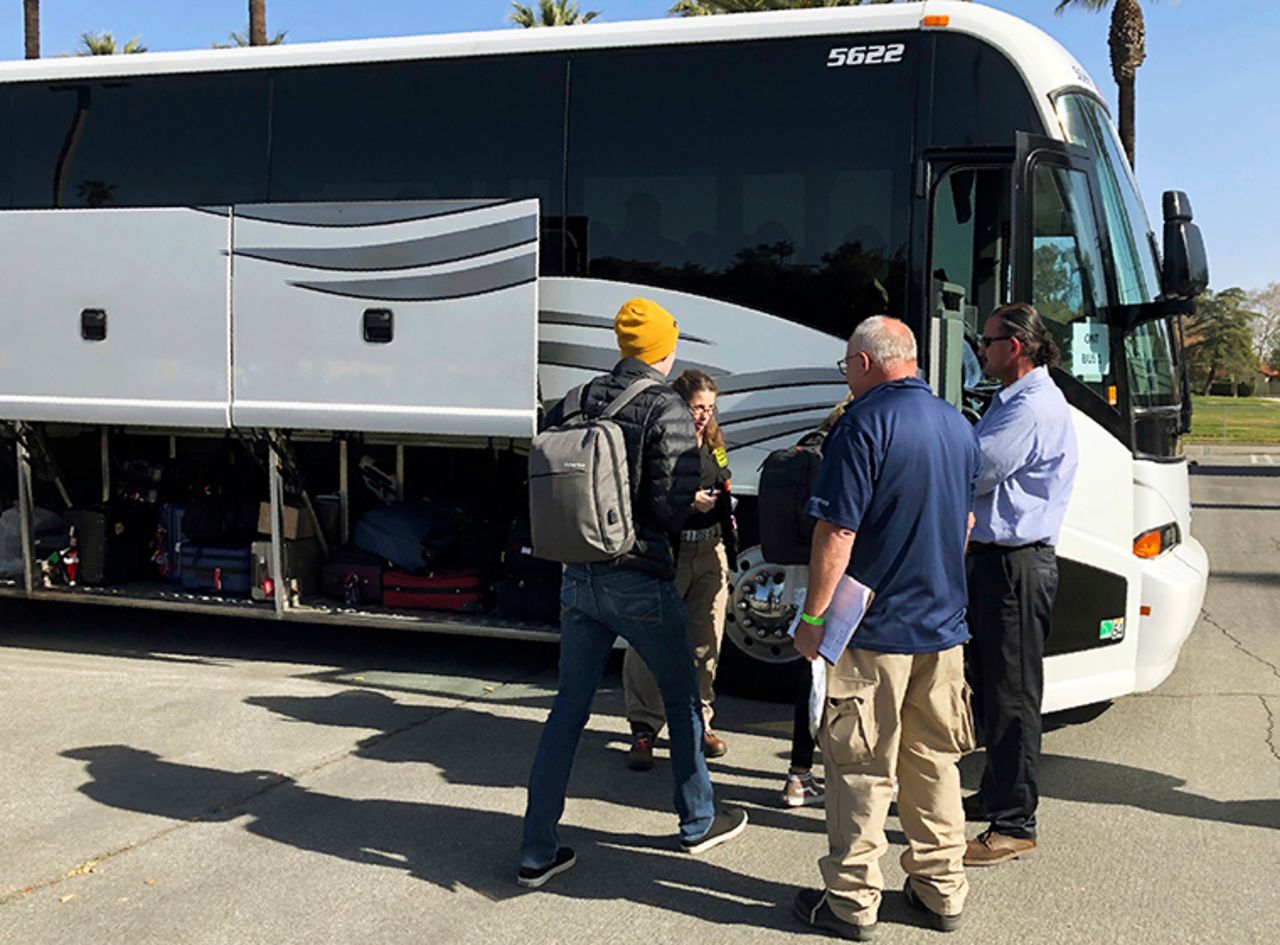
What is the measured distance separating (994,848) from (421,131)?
5.08m

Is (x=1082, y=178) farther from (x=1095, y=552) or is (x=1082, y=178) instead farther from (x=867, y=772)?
(x=867, y=772)

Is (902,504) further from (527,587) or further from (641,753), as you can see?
(527,587)

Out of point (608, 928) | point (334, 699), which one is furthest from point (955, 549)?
point (334, 699)

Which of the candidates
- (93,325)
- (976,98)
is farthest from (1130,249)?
(93,325)

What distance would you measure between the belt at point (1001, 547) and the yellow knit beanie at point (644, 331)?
1363 millimetres

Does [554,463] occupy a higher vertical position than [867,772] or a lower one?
higher

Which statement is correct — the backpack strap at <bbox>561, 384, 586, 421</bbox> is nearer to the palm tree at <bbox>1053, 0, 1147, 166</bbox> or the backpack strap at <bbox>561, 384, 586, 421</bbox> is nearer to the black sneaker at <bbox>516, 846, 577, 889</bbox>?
the black sneaker at <bbox>516, 846, 577, 889</bbox>

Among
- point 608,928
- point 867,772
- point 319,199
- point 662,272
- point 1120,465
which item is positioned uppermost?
point 319,199

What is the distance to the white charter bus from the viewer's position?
632 centimetres

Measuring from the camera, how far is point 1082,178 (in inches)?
250

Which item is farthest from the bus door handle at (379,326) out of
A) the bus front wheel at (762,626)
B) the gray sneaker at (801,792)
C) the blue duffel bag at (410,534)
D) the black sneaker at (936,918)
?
the black sneaker at (936,918)

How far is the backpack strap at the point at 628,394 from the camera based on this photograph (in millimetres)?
4570

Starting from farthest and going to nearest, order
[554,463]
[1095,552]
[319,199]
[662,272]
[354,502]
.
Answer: [354,502] < [319,199] < [662,272] < [1095,552] < [554,463]

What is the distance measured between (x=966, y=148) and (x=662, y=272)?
1704 mm
